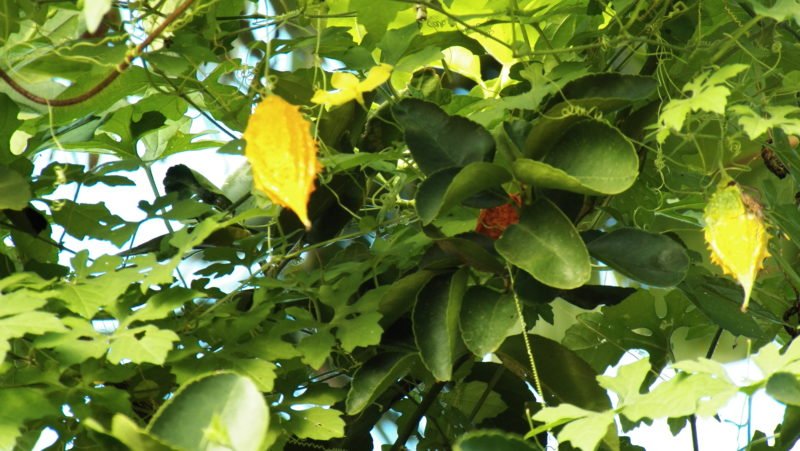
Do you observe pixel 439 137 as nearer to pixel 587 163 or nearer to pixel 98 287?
pixel 587 163

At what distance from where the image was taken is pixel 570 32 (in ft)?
3.47

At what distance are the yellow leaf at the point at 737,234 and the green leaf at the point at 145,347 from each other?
387 millimetres

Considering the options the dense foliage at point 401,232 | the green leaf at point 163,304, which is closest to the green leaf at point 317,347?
the dense foliage at point 401,232

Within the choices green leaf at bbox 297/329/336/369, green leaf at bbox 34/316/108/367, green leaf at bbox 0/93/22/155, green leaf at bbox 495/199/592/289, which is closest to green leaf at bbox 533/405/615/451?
green leaf at bbox 495/199/592/289

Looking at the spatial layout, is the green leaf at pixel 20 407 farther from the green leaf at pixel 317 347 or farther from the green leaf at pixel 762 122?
the green leaf at pixel 762 122

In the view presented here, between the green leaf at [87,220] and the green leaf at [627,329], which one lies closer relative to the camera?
the green leaf at [87,220]

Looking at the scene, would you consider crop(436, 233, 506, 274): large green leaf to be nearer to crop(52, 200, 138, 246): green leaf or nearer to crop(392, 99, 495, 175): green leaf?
crop(392, 99, 495, 175): green leaf

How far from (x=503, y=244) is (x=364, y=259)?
222mm

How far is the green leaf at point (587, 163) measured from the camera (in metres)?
0.78

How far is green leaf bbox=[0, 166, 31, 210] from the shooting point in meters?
0.88

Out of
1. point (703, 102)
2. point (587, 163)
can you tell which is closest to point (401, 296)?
point (587, 163)

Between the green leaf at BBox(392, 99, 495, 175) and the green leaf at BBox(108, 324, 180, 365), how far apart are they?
24 centimetres

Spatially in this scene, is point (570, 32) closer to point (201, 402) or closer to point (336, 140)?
point (336, 140)

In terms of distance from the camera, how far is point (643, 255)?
83 centimetres
